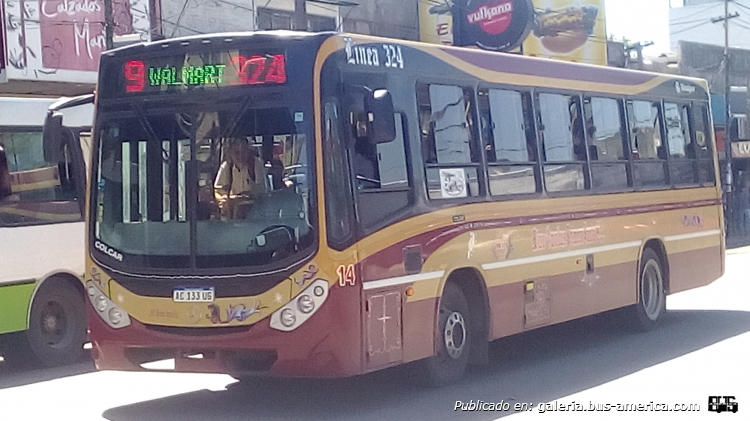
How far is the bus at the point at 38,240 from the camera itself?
505 inches

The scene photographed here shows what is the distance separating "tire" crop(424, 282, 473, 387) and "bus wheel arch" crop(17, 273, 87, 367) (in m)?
5.00

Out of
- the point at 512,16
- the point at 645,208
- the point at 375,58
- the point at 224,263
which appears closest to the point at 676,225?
the point at 645,208

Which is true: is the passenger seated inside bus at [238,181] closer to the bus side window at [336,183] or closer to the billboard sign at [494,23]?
the bus side window at [336,183]

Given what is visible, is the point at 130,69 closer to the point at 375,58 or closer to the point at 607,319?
the point at 375,58

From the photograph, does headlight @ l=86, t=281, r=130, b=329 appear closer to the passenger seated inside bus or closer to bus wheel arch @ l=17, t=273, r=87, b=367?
the passenger seated inside bus

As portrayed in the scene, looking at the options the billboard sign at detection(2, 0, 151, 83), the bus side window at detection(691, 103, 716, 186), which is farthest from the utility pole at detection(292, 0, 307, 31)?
the bus side window at detection(691, 103, 716, 186)

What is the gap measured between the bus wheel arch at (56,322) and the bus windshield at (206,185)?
12.7 feet

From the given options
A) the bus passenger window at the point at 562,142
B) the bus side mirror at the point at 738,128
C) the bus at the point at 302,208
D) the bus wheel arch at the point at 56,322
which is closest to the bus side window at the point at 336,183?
the bus at the point at 302,208

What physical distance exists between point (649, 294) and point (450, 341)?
4984mm

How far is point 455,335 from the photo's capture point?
34.9 feet

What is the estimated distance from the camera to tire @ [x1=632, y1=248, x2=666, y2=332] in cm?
1445

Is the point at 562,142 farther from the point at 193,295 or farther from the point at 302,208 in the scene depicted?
the point at 193,295

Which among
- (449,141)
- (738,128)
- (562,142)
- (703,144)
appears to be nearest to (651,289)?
(703,144)

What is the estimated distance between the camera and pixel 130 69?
9.71 meters
